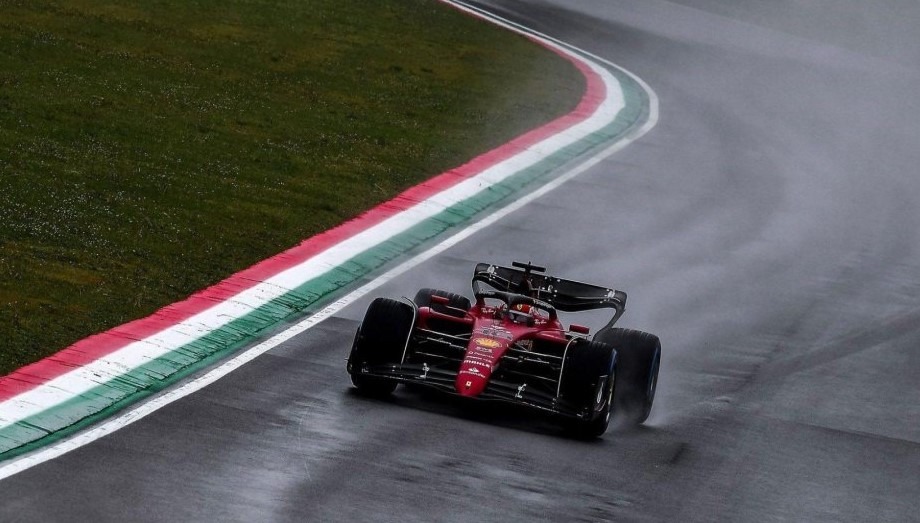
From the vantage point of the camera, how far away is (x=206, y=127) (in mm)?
21172

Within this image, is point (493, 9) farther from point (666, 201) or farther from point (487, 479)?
point (487, 479)

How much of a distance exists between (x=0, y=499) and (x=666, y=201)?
13.2 meters

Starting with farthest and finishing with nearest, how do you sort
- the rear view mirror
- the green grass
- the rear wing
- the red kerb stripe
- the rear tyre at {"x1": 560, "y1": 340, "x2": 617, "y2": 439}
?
the green grass, the rear wing, the rear view mirror, the red kerb stripe, the rear tyre at {"x1": 560, "y1": 340, "x2": 617, "y2": 439}

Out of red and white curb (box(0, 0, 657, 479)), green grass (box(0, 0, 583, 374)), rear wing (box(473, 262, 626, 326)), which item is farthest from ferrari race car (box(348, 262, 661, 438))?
green grass (box(0, 0, 583, 374))

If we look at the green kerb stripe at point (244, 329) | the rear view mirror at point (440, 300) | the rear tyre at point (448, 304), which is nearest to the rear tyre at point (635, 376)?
the rear tyre at point (448, 304)

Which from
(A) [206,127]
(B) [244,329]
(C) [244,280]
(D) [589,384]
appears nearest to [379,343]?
(D) [589,384]

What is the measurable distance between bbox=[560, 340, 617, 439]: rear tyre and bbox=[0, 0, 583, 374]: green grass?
13.2ft

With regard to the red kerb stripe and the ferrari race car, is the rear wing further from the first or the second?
the red kerb stripe

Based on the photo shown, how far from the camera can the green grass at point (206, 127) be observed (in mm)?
14836

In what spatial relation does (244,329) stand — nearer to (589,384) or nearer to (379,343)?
(379,343)

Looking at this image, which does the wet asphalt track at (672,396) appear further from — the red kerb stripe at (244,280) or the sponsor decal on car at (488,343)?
the red kerb stripe at (244,280)

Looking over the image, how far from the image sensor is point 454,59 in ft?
93.4

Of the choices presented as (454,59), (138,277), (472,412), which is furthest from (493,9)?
(472,412)

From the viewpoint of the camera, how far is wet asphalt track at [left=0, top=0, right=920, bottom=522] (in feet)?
32.9
